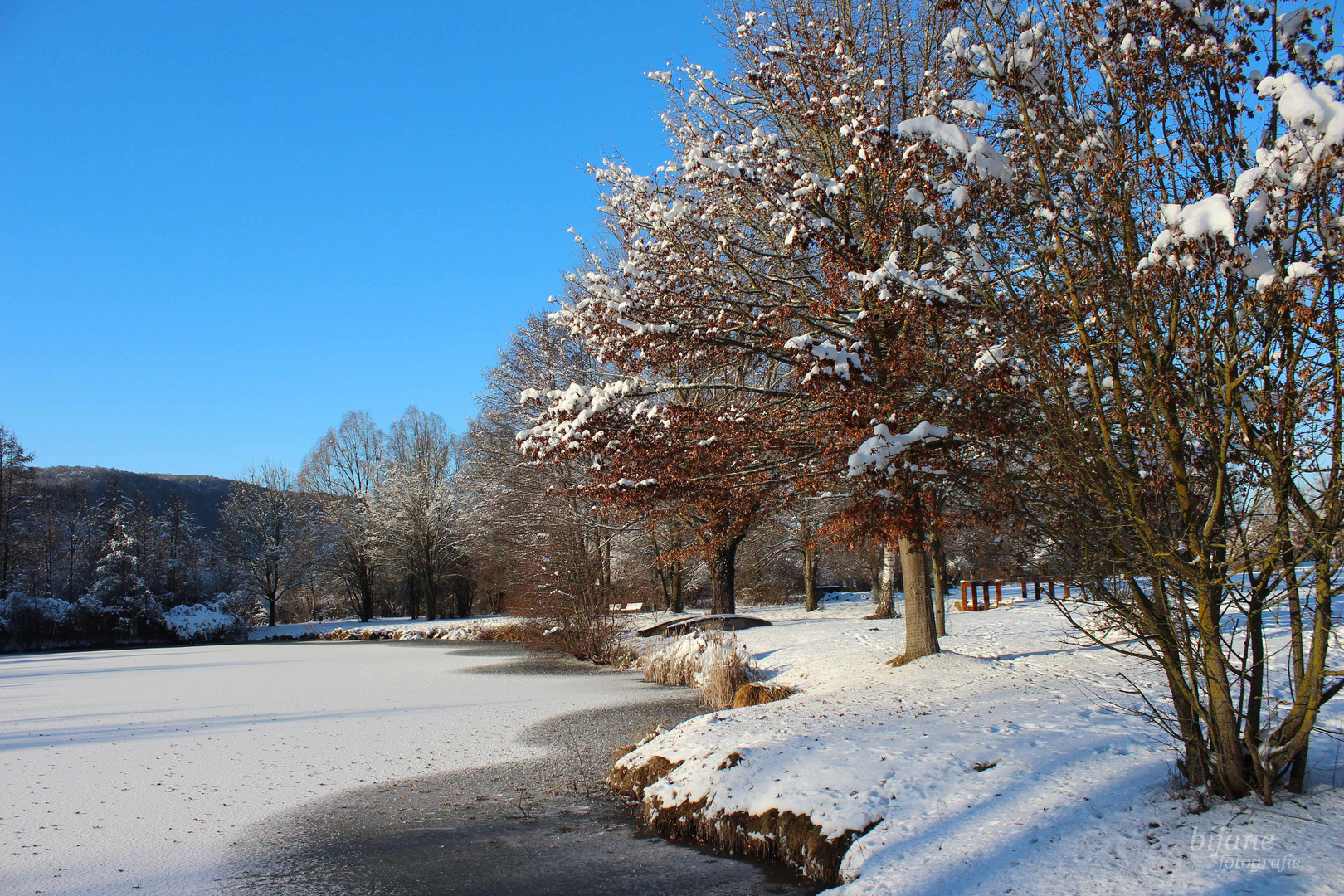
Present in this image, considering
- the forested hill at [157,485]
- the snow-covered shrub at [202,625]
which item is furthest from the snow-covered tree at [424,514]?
the forested hill at [157,485]

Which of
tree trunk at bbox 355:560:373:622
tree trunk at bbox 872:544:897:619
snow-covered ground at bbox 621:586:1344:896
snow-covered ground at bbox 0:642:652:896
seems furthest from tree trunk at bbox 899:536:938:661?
tree trunk at bbox 355:560:373:622

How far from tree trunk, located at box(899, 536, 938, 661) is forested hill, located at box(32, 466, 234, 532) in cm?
5416

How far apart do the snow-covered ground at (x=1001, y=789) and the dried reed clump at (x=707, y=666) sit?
2.50m

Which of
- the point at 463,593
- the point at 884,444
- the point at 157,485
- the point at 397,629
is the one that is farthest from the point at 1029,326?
the point at 157,485

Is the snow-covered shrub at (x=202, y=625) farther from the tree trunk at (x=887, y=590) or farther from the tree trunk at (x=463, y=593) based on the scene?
the tree trunk at (x=887, y=590)

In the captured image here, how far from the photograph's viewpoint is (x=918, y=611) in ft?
34.8

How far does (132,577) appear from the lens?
3244 cm

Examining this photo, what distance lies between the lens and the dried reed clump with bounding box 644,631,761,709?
11.6 m

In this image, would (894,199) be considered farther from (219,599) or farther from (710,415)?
(219,599)

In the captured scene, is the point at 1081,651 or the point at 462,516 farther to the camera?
the point at 462,516

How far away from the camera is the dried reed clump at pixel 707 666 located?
1162 cm

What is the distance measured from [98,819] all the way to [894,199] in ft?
29.2

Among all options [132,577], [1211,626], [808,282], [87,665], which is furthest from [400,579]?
[1211,626]

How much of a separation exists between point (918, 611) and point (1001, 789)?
18.1ft
